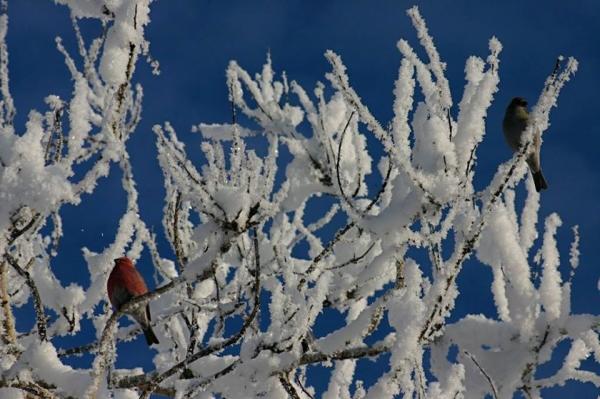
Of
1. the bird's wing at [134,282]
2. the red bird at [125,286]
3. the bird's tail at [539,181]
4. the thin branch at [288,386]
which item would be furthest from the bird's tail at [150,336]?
the bird's tail at [539,181]

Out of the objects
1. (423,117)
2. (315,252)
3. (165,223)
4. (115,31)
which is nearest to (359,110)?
(423,117)

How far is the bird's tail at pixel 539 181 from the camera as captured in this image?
5.78 metres

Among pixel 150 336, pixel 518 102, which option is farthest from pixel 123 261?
pixel 518 102

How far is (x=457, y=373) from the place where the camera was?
226cm

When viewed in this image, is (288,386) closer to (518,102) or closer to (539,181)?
(539,181)

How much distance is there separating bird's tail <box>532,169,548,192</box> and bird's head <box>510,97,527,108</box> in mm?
697

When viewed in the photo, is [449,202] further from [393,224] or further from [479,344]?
[479,344]

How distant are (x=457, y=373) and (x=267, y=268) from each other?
6.45 feet

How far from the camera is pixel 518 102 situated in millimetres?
6160

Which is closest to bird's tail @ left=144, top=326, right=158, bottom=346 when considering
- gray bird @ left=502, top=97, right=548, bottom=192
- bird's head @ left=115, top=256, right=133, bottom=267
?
bird's head @ left=115, top=256, right=133, bottom=267

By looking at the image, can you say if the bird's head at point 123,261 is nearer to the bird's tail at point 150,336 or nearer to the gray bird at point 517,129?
the bird's tail at point 150,336

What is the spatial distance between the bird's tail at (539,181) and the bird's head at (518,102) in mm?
697

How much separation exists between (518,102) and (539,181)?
2.70ft

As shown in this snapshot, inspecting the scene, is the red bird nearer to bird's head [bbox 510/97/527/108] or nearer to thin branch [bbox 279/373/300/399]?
thin branch [bbox 279/373/300/399]
